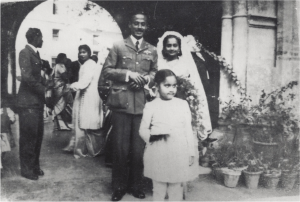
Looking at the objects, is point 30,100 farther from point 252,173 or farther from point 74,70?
point 252,173

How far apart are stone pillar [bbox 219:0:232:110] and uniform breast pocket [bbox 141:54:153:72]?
1.72 metres

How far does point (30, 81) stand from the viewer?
3676 millimetres

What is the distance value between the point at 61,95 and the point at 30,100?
335cm

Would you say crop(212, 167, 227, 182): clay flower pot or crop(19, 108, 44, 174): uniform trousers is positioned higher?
crop(19, 108, 44, 174): uniform trousers

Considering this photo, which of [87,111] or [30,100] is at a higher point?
[30,100]

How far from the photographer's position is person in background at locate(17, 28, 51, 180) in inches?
146

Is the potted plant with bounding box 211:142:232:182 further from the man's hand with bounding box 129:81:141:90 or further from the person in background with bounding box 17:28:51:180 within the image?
the person in background with bounding box 17:28:51:180

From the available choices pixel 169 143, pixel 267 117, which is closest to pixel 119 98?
pixel 169 143

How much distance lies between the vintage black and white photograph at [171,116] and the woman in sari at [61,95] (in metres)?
1.12

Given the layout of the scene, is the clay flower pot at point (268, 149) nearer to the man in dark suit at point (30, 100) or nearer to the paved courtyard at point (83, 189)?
the paved courtyard at point (83, 189)

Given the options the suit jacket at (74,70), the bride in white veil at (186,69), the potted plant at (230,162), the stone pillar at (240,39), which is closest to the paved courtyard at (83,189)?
the potted plant at (230,162)

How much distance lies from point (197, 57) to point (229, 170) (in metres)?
1.78

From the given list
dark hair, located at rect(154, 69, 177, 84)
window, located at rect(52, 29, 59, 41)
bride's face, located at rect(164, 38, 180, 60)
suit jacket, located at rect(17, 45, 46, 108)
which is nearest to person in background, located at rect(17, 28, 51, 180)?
suit jacket, located at rect(17, 45, 46, 108)

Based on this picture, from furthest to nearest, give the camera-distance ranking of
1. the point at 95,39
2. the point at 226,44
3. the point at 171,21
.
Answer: the point at 171,21, the point at 95,39, the point at 226,44
